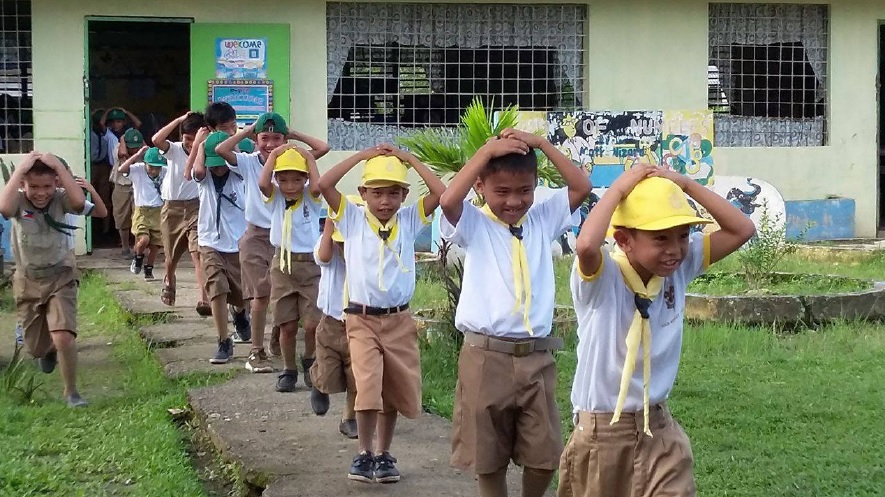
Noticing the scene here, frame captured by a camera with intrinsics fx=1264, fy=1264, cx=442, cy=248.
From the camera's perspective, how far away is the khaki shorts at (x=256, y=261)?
26.0 ft

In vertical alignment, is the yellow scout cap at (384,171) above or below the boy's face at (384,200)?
above

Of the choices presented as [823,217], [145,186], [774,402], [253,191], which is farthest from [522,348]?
[823,217]

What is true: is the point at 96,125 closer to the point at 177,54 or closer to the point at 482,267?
the point at 177,54

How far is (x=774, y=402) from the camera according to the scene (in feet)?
21.6

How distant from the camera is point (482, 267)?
4.64 metres

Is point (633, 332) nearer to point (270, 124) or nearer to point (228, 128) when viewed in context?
point (270, 124)

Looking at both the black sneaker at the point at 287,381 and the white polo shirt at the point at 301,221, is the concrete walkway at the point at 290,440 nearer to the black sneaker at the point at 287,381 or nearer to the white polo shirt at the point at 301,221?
the black sneaker at the point at 287,381

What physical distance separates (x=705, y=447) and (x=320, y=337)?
1.86 m

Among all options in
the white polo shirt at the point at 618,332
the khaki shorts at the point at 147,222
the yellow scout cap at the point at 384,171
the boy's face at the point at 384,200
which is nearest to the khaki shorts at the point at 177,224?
the khaki shorts at the point at 147,222

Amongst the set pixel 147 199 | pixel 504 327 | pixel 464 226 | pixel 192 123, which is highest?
pixel 192 123

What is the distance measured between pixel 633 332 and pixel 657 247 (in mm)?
272

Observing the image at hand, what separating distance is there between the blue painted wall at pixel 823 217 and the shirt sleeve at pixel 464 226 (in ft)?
34.9

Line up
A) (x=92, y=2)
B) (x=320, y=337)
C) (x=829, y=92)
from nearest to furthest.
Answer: (x=320, y=337)
(x=92, y=2)
(x=829, y=92)

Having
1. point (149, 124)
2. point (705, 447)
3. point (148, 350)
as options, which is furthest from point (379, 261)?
point (149, 124)
